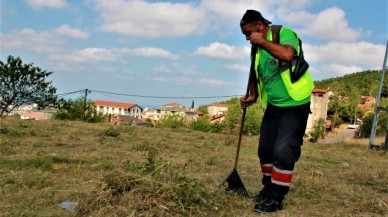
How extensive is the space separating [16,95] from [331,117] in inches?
2132

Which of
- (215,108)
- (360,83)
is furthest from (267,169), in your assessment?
(215,108)

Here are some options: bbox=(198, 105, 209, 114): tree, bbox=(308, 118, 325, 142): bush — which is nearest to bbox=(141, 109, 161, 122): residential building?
bbox=(198, 105, 209, 114): tree

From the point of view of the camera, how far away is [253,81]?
358cm

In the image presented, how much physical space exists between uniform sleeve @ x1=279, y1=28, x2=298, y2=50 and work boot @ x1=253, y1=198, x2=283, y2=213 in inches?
50.5

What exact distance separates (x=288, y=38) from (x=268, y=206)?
4.52 ft

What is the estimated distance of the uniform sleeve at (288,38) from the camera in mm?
2912

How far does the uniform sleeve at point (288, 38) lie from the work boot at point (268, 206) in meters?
1.28

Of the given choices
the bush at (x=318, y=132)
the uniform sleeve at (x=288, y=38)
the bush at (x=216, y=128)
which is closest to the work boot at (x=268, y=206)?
the uniform sleeve at (x=288, y=38)

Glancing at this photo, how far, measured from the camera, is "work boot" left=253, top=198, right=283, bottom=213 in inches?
115

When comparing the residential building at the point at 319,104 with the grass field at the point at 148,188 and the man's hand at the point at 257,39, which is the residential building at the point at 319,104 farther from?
the man's hand at the point at 257,39

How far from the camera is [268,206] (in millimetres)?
2939

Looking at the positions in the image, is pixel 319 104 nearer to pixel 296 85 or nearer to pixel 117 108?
pixel 117 108

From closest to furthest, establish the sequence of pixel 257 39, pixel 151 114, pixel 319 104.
Answer: pixel 257 39
pixel 319 104
pixel 151 114

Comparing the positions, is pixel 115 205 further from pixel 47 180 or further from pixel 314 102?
pixel 314 102
